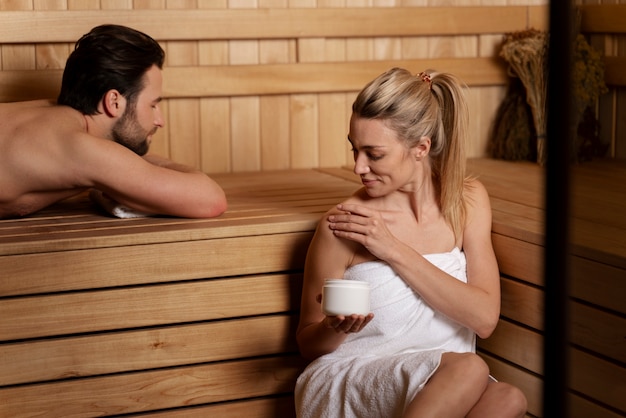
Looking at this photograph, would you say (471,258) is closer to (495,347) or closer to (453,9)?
(495,347)

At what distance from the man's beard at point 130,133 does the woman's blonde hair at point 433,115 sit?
65 centimetres

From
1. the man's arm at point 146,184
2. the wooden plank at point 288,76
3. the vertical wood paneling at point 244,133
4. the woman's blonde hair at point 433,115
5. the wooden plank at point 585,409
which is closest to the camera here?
the wooden plank at point 585,409

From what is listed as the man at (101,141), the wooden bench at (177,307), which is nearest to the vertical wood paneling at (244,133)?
the wooden bench at (177,307)

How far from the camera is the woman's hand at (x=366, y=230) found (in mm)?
1905

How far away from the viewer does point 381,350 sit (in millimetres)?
1947

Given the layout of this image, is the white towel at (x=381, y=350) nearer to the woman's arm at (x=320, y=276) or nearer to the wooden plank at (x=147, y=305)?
the woman's arm at (x=320, y=276)

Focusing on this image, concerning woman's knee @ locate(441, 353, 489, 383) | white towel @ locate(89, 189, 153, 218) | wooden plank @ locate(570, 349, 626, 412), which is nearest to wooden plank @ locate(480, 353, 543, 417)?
woman's knee @ locate(441, 353, 489, 383)

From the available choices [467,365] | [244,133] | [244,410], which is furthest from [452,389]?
[244,133]

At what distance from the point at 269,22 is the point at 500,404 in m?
1.75

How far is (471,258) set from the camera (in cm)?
205

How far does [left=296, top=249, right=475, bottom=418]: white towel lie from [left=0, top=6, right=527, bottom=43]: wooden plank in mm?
1358

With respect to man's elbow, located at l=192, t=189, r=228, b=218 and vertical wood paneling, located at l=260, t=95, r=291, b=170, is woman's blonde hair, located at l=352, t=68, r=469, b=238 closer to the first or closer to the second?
man's elbow, located at l=192, t=189, r=228, b=218

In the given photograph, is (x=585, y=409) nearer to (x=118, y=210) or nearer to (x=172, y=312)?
(x=172, y=312)

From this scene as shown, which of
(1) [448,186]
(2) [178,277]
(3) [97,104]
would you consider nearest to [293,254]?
(2) [178,277]
